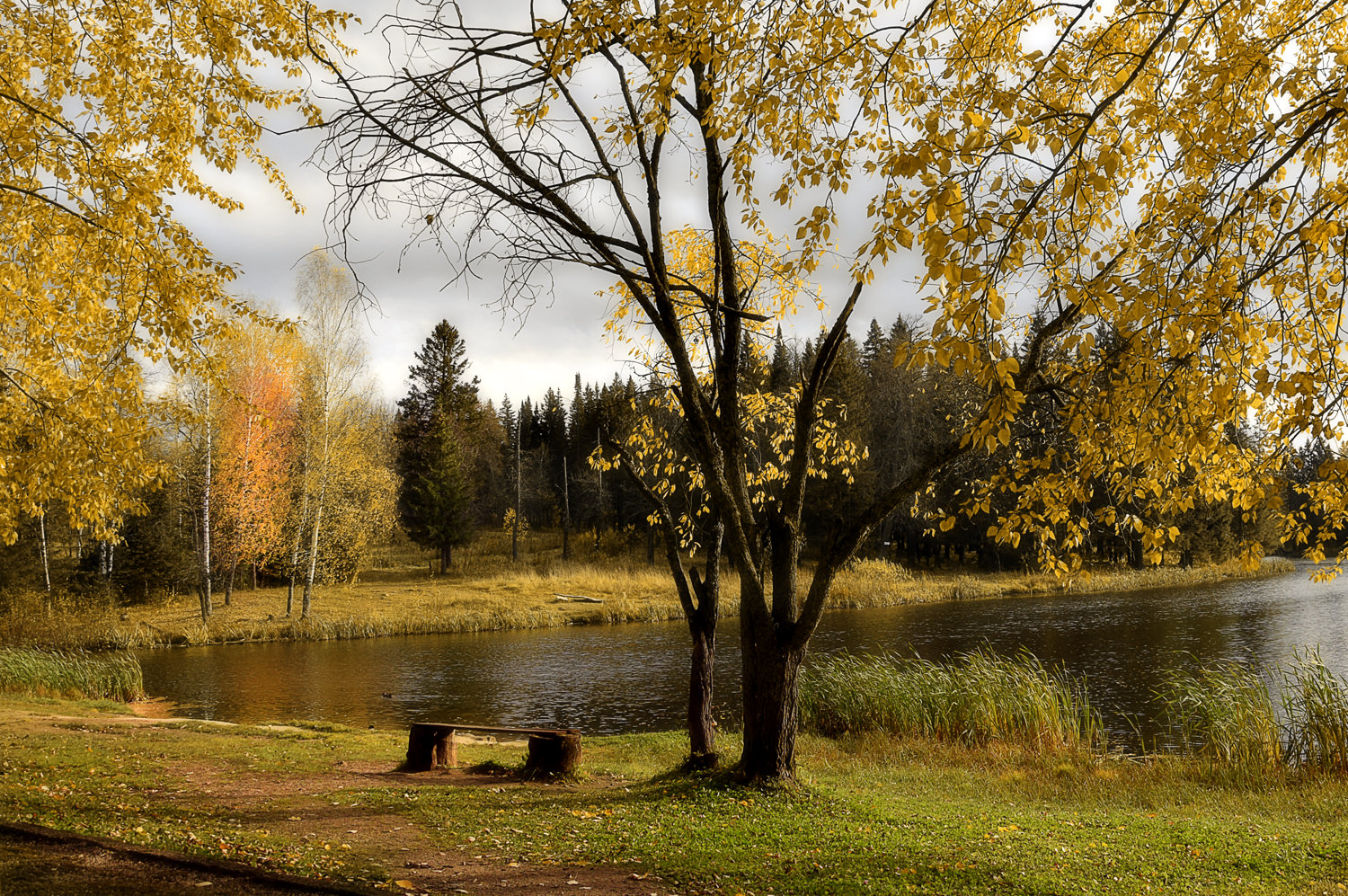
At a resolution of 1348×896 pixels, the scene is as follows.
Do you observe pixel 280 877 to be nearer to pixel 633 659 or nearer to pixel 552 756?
pixel 552 756

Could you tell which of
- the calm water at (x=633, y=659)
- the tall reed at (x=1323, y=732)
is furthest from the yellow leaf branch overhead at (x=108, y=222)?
the tall reed at (x=1323, y=732)

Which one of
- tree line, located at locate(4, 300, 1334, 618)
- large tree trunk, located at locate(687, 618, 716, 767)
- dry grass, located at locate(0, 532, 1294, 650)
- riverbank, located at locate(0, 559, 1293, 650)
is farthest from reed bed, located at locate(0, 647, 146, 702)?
large tree trunk, located at locate(687, 618, 716, 767)

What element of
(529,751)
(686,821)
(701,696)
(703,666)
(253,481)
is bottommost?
(529,751)

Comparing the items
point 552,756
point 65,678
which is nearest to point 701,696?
point 552,756

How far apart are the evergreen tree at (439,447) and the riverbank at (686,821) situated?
3011 centimetres

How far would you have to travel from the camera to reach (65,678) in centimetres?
1462

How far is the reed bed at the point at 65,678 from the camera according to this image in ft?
46.1

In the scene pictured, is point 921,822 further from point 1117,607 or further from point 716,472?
point 1117,607

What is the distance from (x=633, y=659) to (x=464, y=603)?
454 inches

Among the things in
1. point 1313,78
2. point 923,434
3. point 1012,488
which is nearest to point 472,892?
point 1012,488

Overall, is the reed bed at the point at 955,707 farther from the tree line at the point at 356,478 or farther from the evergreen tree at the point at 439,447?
the evergreen tree at the point at 439,447

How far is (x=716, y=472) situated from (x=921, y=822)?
9.84ft

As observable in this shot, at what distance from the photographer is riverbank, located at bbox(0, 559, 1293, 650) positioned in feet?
73.5

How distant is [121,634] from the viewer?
22062mm
